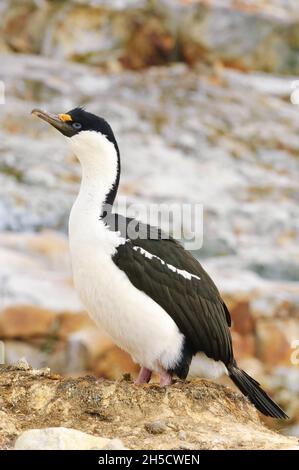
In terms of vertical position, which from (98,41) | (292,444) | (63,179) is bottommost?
(292,444)

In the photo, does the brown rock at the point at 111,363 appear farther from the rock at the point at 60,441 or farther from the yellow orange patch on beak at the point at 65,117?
the rock at the point at 60,441

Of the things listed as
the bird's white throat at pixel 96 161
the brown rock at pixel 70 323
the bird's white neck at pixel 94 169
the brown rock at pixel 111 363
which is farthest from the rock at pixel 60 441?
the brown rock at pixel 70 323

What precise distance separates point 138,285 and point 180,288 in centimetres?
27

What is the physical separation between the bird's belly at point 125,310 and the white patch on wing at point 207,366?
0.84ft

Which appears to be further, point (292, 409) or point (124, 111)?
point (124, 111)

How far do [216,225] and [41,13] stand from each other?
8.75 m

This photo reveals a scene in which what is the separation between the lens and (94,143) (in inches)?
207

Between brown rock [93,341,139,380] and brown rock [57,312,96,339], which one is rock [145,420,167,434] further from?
A: brown rock [57,312,96,339]

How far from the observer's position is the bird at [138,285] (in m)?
4.94

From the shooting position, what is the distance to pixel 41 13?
21156mm

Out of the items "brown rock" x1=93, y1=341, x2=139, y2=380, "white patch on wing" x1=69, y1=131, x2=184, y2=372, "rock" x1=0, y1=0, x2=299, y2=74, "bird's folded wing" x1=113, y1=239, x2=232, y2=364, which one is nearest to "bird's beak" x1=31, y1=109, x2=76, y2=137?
"white patch on wing" x1=69, y1=131, x2=184, y2=372

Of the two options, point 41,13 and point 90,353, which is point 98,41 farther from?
point 90,353

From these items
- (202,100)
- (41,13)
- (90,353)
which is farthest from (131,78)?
(90,353)

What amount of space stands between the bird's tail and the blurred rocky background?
7815 mm
